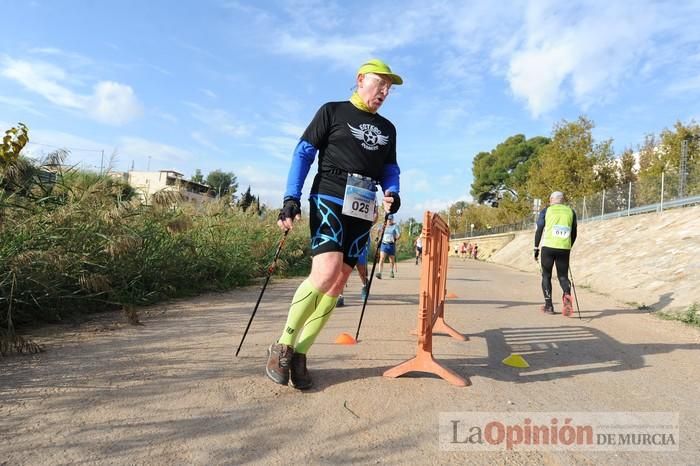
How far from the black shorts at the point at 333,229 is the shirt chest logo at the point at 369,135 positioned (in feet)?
1.63

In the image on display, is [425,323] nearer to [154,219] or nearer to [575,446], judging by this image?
[575,446]

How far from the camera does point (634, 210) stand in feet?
76.1

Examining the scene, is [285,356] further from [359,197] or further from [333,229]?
[359,197]

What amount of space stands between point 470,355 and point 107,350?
3.01 m

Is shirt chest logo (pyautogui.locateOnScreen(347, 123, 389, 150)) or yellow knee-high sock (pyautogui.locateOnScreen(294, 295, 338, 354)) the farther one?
shirt chest logo (pyautogui.locateOnScreen(347, 123, 389, 150))

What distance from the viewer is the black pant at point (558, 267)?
299 inches

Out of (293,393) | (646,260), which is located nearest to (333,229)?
(293,393)

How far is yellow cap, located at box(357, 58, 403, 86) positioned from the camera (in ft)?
10.8

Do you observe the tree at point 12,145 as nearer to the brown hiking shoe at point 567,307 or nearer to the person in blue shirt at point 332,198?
the person in blue shirt at point 332,198

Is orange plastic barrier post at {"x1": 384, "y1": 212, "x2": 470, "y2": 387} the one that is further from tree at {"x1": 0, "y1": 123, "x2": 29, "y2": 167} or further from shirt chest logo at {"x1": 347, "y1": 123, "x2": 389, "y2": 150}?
tree at {"x1": 0, "y1": 123, "x2": 29, "y2": 167}

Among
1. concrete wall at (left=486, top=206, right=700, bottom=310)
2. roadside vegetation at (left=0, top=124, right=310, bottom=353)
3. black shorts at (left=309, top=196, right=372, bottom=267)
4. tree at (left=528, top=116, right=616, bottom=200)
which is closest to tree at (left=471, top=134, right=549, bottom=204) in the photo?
tree at (left=528, top=116, right=616, bottom=200)

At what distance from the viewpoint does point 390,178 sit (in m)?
3.60

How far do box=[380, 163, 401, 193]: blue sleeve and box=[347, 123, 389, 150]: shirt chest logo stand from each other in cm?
24

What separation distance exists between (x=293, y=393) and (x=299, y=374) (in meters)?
0.12
